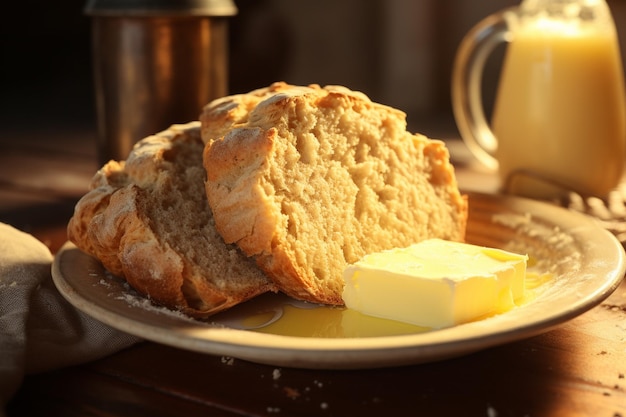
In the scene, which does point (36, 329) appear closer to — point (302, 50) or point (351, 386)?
point (351, 386)

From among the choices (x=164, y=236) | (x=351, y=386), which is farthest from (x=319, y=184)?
(x=351, y=386)

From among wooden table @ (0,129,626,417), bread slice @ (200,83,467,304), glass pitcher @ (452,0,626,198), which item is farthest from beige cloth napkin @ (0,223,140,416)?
glass pitcher @ (452,0,626,198)

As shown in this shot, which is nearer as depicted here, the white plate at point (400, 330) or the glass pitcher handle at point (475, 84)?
the white plate at point (400, 330)

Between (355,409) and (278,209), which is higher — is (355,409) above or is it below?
below

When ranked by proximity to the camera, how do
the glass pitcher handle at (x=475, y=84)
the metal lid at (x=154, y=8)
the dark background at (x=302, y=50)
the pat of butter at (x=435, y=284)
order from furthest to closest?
the dark background at (x=302, y=50), the glass pitcher handle at (x=475, y=84), the metal lid at (x=154, y=8), the pat of butter at (x=435, y=284)

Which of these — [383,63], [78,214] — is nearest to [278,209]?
[78,214]

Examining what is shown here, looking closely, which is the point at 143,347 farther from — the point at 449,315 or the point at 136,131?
the point at 136,131

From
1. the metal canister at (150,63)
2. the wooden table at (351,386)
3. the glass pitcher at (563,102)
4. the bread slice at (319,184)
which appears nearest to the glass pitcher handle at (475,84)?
the glass pitcher at (563,102)

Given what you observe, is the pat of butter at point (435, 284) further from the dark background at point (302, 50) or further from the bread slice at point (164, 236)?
the dark background at point (302, 50)
